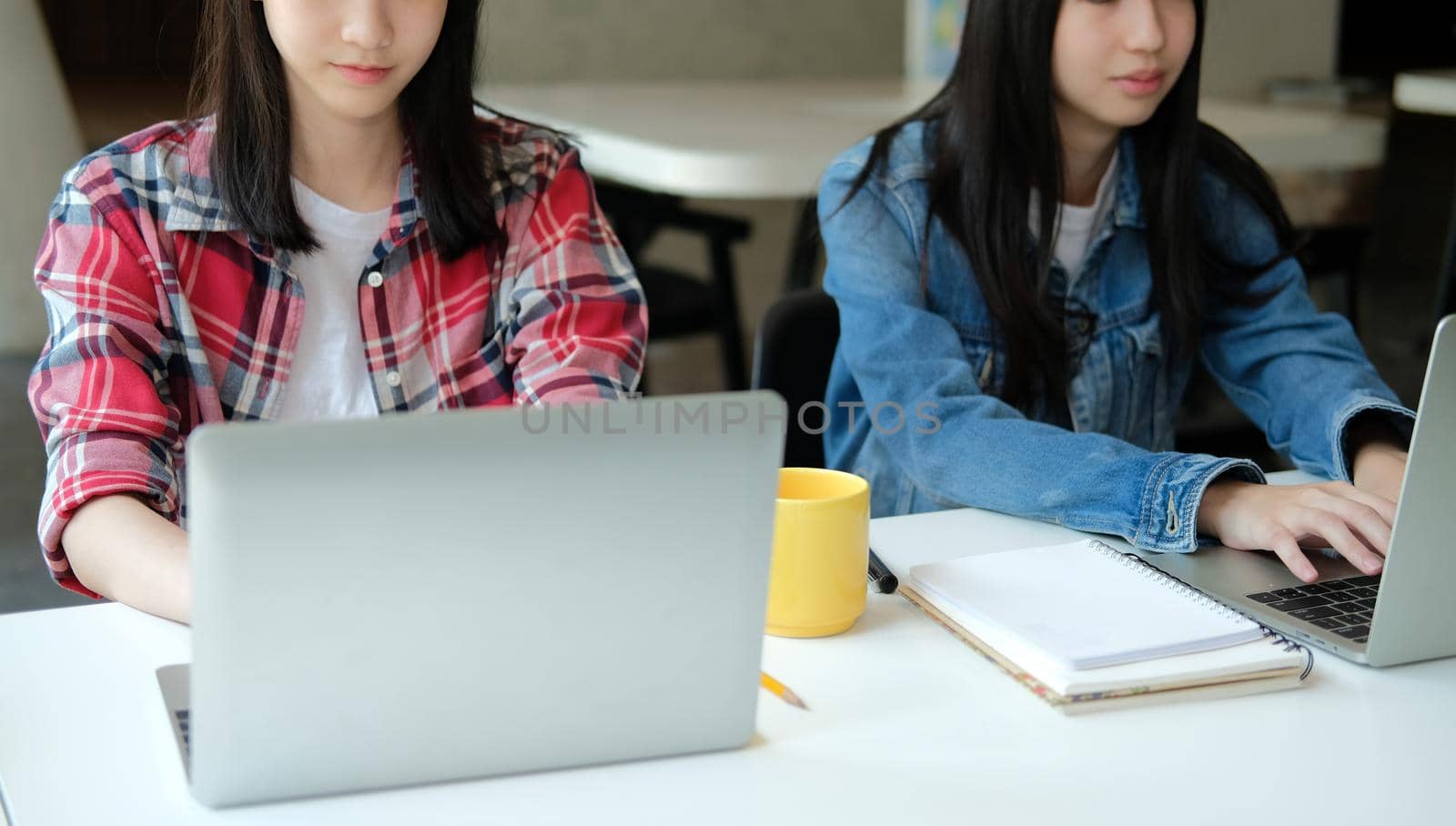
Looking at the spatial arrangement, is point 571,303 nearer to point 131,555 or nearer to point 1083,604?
point 131,555

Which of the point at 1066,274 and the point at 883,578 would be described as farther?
the point at 1066,274

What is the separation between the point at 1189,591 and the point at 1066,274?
61 centimetres

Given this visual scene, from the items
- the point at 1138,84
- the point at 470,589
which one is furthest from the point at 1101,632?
the point at 1138,84

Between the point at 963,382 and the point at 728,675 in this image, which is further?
the point at 963,382

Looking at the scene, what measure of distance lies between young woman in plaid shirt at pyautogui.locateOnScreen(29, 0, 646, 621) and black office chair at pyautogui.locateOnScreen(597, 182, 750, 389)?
105 centimetres

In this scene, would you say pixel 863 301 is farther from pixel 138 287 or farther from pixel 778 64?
pixel 778 64

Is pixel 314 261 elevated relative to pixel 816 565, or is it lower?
elevated

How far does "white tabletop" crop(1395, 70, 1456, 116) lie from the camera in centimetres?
294

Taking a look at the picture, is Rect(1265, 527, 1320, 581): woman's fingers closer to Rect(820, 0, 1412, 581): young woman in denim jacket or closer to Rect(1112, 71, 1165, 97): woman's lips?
Rect(820, 0, 1412, 581): young woman in denim jacket

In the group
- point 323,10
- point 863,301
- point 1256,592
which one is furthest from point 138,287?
point 1256,592

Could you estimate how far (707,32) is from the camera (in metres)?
4.52

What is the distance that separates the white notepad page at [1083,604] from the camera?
2.65ft

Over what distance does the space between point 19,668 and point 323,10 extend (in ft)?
1.81

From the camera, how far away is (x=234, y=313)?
1.20 m
